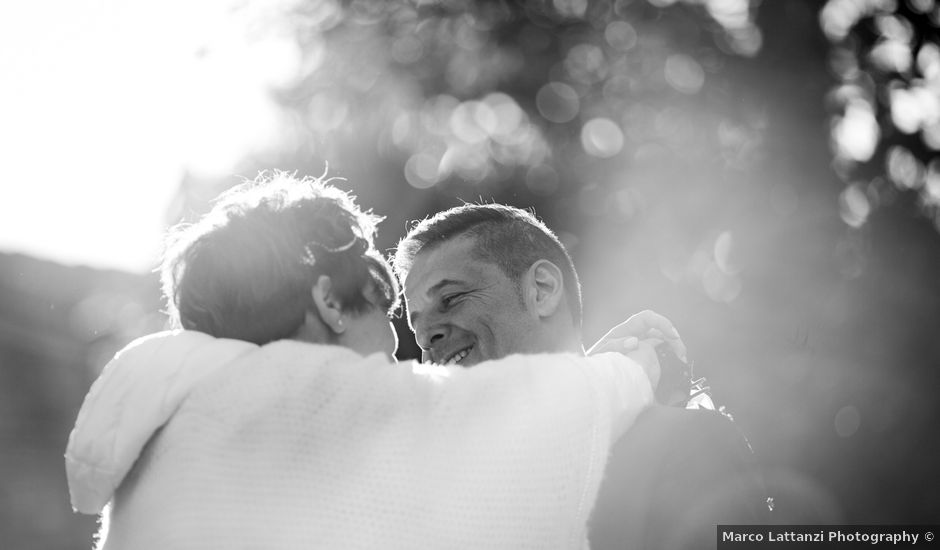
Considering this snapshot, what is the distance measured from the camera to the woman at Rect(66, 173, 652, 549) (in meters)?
1.92

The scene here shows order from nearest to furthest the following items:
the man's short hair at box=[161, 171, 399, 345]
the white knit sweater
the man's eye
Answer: the white knit sweater
the man's short hair at box=[161, 171, 399, 345]
the man's eye

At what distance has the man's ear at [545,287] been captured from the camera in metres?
3.29

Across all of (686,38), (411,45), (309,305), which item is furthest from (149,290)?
(309,305)

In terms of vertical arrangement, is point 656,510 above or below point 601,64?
above

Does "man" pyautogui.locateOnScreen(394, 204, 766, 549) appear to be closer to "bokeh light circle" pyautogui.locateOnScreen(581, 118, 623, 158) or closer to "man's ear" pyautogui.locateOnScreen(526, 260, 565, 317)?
"man's ear" pyautogui.locateOnScreen(526, 260, 565, 317)

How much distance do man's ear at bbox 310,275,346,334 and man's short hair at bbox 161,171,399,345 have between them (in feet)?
0.04

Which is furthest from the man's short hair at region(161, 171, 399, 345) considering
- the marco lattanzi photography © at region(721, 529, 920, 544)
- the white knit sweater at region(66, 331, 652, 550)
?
the marco lattanzi photography © at region(721, 529, 920, 544)

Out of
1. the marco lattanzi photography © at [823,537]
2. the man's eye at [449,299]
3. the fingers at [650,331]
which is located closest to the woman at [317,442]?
the marco lattanzi photography © at [823,537]

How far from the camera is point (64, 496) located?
923cm

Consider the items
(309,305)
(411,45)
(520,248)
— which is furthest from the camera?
(411,45)

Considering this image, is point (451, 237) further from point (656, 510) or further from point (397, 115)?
point (397, 115)

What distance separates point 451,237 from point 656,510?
4.86 feet

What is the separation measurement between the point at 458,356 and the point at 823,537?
3.73 m

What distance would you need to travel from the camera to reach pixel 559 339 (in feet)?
→ 10.8
